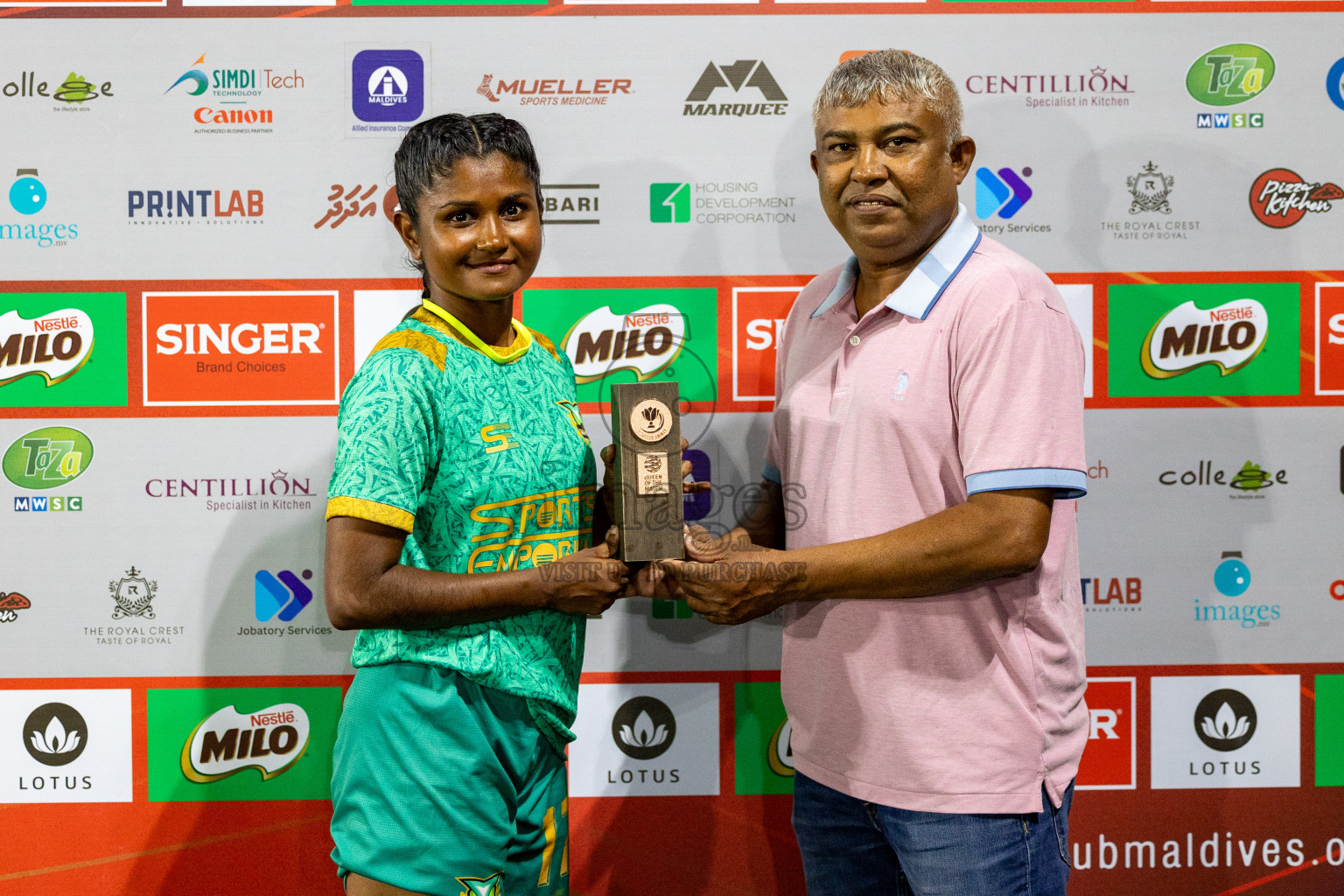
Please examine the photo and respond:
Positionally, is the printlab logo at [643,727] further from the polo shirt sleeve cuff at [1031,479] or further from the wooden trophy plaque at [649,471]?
the polo shirt sleeve cuff at [1031,479]

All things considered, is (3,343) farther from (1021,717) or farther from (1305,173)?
(1305,173)

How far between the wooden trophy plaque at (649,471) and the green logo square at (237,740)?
1237 millimetres

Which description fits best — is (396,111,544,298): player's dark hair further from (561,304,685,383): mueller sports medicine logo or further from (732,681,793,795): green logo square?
(732,681,793,795): green logo square

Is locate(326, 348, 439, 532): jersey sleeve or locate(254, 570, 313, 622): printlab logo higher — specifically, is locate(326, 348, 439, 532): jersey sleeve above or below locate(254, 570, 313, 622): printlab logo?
above

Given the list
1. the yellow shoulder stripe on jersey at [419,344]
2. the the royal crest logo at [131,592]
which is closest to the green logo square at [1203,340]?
the yellow shoulder stripe on jersey at [419,344]

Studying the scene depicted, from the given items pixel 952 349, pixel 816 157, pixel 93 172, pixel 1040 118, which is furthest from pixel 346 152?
pixel 1040 118

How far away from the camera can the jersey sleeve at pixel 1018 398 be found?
1329 millimetres

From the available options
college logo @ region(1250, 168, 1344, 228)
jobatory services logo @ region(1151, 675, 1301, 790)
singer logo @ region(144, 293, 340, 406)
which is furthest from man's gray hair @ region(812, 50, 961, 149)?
jobatory services logo @ region(1151, 675, 1301, 790)

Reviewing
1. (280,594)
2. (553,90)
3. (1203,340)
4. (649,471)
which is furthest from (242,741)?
(1203,340)

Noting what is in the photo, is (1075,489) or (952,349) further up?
(952,349)

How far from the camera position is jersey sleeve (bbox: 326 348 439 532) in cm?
125

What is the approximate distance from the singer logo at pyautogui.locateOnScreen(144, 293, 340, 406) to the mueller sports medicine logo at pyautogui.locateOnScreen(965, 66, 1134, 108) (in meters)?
1.71

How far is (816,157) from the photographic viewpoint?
1.57 m

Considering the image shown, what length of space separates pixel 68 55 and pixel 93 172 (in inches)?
11.1
